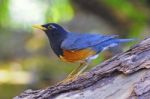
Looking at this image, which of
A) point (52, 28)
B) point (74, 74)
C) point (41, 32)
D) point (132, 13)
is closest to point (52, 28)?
point (52, 28)

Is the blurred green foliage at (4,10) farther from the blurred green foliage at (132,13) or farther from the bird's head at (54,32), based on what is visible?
the blurred green foliage at (132,13)

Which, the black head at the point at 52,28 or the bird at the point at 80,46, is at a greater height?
the black head at the point at 52,28

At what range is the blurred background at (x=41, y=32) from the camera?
5.97 metres

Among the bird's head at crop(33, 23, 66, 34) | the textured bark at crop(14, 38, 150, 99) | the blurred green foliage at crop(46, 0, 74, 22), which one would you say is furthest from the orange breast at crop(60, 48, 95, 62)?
the blurred green foliage at crop(46, 0, 74, 22)

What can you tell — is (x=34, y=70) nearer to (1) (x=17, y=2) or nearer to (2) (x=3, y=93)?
(2) (x=3, y=93)

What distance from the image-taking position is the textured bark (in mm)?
3641

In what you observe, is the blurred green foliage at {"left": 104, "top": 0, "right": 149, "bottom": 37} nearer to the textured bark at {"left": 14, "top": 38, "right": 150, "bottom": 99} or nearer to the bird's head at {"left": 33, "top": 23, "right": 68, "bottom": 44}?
the bird's head at {"left": 33, "top": 23, "right": 68, "bottom": 44}

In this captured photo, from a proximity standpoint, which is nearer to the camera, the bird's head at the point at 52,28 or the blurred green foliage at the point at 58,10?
the bird's head at the point at 52,28

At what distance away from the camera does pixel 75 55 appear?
4660mm

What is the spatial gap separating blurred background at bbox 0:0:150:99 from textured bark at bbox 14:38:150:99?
66.9 inches

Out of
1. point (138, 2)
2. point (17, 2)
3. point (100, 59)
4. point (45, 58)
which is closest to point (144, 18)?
point (138, 2)

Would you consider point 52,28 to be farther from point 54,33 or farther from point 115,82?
point 115,82

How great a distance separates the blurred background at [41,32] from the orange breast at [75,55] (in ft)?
3.22

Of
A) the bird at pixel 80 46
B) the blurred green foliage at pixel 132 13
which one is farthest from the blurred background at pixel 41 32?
the bird at pixel 80 46
